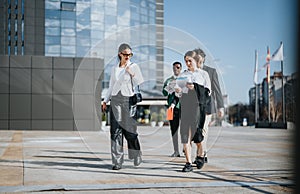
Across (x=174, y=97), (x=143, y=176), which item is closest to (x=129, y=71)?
(x=174, y=97)

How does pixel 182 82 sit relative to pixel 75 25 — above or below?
below

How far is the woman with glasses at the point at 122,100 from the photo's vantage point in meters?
6.74

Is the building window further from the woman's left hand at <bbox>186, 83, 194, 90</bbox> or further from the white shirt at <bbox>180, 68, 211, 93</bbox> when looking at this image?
the woman's left hand at <bbox>186, 83, 194, 90</bbox>

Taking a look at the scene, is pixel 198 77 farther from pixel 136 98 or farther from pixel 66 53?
pixel 66 53

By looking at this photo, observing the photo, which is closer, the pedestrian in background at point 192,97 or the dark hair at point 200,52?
the dark hair at point 200,52

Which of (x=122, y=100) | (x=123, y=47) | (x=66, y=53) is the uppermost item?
(x=66, y=53)

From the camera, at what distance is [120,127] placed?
23.7 feet

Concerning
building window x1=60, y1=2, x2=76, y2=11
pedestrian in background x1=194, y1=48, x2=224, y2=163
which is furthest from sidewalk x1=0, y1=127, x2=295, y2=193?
building window x1=60, y1=2, x2=76, y2=11

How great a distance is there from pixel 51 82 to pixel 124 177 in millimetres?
21925

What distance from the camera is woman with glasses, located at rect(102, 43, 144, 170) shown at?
22.1 ft

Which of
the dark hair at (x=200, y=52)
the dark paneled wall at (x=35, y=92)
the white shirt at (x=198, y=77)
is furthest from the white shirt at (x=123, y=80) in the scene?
the dark paneled wall at (x=35, y=92)

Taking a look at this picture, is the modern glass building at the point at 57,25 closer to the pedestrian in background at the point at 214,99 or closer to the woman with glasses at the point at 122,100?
the pedestrian in background at the point at 214,99

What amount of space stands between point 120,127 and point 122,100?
543mm

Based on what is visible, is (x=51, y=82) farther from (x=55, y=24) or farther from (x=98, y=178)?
(x=55, y=24)
